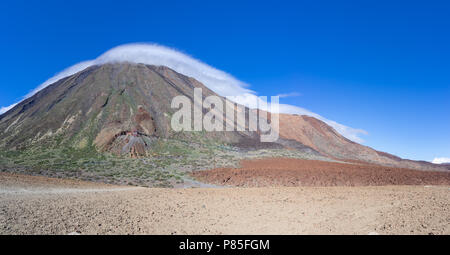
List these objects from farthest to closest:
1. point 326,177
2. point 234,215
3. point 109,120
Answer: point 109,120
point 326,177
point 234,215

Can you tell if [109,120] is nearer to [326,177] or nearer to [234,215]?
[326,177]

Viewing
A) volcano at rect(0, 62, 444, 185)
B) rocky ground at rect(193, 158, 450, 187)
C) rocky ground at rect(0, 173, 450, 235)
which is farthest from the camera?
volcano at rect(0, 62, 444, 185)

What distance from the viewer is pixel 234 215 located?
29.8ft

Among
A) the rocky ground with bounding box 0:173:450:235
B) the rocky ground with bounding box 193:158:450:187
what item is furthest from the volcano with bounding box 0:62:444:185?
the rocky ground with bounding box 0:173:450:235

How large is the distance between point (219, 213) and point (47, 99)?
2466 inches

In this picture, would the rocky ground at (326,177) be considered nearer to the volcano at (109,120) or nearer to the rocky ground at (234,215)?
the rocky ground at (234,215)

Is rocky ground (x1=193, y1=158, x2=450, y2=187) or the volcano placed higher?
the volcano

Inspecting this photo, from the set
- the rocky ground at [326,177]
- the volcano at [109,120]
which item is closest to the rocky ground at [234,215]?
the rocky ground at [326,177]

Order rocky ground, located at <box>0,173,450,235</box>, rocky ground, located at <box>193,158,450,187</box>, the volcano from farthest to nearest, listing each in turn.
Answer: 1. the volcano
2. rocky ground, located at <box>193,158,450,187</box>
3. rocky ground, located at <box>0,173,450,235</box>

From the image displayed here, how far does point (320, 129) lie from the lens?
95375mm

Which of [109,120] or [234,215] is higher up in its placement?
[109,120]

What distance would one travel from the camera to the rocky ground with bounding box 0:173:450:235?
21.3ft

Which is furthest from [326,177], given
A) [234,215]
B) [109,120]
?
[109,120]

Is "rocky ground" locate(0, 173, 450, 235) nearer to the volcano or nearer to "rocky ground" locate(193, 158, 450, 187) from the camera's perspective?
"rocky ground" locate(193, 158, 450, 187)
